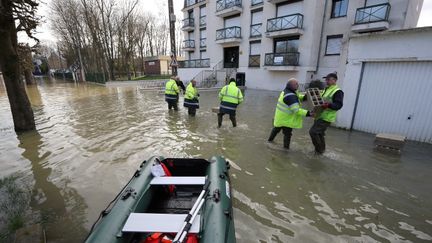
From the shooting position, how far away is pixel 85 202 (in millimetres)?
3328

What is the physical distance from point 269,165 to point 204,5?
23.6 meters

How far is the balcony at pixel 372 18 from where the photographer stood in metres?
12.8

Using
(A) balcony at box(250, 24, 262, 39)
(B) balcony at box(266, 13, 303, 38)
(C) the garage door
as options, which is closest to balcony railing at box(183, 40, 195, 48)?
(A) balcony at box(250, 24, 262, 39)

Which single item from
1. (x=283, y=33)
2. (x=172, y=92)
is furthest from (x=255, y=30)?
(x=172, y=92)

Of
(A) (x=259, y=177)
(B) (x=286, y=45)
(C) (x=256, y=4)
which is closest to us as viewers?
(A) (x=259, y=177)

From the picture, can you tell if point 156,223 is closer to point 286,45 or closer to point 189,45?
point 286,45

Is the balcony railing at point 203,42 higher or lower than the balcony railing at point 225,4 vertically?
lower

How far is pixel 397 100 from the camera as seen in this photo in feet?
19.2

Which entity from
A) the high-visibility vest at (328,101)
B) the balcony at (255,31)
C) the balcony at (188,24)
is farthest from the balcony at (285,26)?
→ the high-visibility vest at (328,101)

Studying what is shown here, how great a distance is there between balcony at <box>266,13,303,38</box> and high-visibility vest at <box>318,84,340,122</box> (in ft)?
42.5

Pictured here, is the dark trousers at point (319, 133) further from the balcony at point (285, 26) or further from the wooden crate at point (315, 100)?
the balcony at point (285, 26)

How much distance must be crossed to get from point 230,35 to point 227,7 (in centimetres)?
245

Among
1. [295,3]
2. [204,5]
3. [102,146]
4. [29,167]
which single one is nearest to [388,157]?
[102,146]

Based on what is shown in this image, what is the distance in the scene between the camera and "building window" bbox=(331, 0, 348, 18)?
1473 cm
